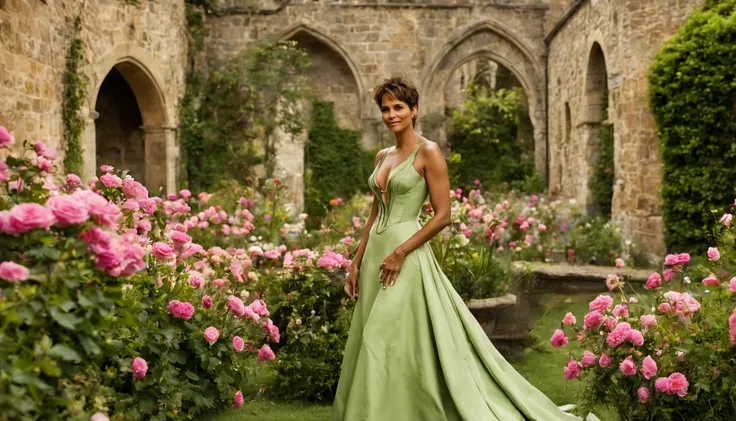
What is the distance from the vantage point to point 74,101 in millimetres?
8469

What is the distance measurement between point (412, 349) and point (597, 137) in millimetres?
9730

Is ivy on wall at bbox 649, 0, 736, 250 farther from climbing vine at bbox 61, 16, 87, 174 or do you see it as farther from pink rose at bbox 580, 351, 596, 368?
climbing vine at bbox 61, 16, 87, 174

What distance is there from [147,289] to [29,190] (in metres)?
1.01

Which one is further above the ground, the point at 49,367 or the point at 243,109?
the point at 243,109

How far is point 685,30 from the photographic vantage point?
897 cm

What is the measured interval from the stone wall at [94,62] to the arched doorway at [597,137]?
645 cm

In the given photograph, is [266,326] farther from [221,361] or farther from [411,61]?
[411,61]

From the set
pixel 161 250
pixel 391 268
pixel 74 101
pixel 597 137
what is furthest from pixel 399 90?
pixel 597 137

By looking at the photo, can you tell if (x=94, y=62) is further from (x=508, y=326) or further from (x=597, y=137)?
(x=597, y=137)

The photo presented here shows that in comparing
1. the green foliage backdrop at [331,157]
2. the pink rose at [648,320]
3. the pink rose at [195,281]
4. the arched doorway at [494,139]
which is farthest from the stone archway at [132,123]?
the pink rose at [648,320]

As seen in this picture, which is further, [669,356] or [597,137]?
[597,137]

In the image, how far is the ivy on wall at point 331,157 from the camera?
15.2 m

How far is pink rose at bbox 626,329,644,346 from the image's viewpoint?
11.7 feet

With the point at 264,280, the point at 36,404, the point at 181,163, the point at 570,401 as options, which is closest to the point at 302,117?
the point at 181,163
